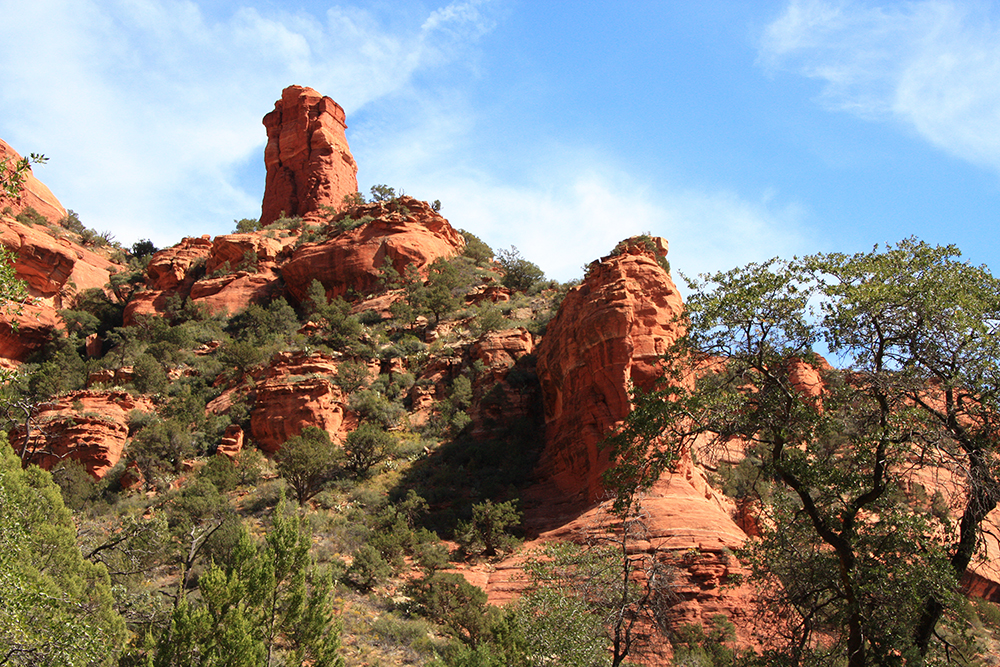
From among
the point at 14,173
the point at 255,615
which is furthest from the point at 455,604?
the point at 14,173

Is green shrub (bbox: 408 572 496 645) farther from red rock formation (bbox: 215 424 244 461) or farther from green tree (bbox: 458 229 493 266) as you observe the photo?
green tree (bbox: 458 229 493 266)

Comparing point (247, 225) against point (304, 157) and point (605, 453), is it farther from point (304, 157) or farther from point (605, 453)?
point (605, 453)

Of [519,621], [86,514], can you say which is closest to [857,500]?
[519,621]

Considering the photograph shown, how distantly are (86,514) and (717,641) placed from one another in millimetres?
18268

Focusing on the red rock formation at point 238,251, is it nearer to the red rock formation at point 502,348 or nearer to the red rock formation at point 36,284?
→ the red rock formation at point 36,284

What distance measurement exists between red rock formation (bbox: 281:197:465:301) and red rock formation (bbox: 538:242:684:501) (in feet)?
64.5

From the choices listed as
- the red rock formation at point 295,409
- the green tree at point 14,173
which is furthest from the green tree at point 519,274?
the green tree at point 14,173

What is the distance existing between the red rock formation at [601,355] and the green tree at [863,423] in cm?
1060

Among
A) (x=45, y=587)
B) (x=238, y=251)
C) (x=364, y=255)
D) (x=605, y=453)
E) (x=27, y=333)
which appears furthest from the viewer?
(x=238, y=251)

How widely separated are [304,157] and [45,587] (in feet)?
173

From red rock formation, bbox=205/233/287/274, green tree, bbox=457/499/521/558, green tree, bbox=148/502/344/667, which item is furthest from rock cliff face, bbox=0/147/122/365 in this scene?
green tree, bbox=148/502/344/667

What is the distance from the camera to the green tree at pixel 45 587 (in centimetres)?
694

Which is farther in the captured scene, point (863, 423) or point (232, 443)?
point (232, 443)

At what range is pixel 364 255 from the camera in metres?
40.9
